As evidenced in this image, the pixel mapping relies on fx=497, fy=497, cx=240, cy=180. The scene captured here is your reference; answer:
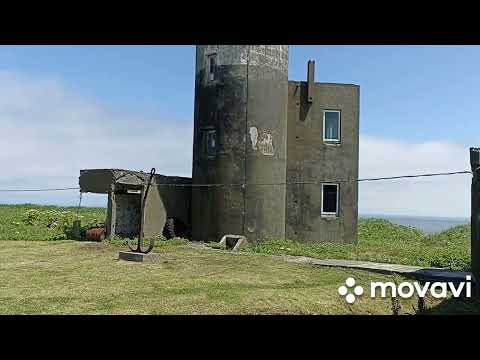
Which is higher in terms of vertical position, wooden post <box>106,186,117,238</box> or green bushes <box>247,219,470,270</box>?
wooden post <box>106,186,117,238</box>

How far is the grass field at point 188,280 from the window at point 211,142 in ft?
12.7

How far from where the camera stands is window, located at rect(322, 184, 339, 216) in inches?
854

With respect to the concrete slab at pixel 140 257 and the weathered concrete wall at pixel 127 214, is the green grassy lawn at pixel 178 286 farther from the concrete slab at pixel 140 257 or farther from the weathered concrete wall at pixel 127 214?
the weathered concrete wall at pixel 127 214

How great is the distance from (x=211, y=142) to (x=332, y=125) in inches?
216

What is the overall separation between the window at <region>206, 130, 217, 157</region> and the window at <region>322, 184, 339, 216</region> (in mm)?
5120

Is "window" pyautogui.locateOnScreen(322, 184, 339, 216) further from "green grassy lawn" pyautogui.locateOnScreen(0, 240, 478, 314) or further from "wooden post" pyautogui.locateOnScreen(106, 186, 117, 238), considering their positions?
"wooden post" pyautogui.locateOnScreen(106, 186, 117, 238)

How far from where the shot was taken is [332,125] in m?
22.0

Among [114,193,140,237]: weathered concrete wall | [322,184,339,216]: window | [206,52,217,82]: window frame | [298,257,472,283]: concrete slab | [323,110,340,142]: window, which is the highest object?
[206,52,217,82]: window frame

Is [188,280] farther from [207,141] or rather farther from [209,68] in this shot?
[209,68]

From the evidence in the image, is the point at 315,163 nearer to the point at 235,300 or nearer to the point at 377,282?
the point at 377,282

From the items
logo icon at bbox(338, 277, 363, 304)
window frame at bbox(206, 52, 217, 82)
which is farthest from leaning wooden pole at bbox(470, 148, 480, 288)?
window frame at bbox(206, 52, 217, 82)
